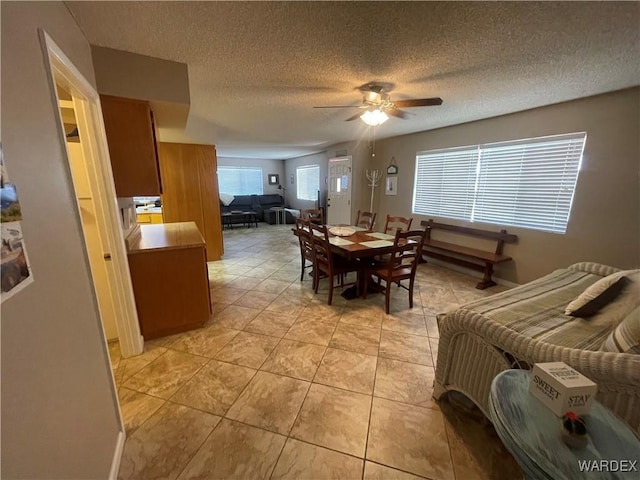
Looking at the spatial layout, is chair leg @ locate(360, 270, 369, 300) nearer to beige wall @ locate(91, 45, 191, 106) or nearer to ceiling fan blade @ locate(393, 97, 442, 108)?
ceiling fan blade @ locate(393, 97, 442, 108)

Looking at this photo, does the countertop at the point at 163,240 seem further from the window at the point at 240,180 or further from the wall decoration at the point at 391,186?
the window at the point at 240,180

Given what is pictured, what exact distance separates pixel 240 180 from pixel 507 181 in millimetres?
8015

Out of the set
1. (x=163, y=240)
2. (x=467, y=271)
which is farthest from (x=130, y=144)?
(x=467, y=271)

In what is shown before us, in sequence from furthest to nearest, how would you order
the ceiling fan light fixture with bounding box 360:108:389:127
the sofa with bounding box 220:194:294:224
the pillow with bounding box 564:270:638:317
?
the sofa with bounding box 220:194:294:224, the ceiling fan light fixture with bounding box 360:108:389:127, the pillow with bounding box 564:270:638:317

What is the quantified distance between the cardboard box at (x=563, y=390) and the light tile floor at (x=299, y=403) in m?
0.69

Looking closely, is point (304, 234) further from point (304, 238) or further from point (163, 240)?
point (163, 240)

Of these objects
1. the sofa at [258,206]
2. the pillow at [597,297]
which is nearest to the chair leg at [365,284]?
the pillow at [597,297]

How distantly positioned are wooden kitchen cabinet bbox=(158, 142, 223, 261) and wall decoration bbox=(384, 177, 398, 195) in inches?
129

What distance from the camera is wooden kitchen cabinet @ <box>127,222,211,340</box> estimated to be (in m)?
2.19

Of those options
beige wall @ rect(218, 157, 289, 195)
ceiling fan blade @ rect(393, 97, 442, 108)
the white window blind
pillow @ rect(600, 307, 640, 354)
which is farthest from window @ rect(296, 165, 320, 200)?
pillow @ rect(600, 307, 640, 354)

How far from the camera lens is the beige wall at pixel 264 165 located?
8.91 meters

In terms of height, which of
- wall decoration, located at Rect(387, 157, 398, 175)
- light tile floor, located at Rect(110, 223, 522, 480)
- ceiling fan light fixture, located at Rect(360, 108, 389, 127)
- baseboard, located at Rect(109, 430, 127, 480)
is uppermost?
ceiling fan light fixture, located at Rect(360, 108, 389, 127)

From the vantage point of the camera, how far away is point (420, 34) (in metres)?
1.53

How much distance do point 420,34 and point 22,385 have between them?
2290 mm
